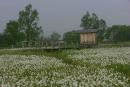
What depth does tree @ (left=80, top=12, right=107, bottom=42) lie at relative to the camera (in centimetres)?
9981

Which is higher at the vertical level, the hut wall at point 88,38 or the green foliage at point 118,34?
the green foliage at point 118,34

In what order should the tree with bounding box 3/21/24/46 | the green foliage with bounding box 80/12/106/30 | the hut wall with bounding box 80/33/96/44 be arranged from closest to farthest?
1. the hut wall with bounding box 80/33/96/44
2. the tree with bounding box 3/21/24/46
3. the green foliage with bounding box 80/12/106/30

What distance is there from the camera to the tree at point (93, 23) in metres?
99.8

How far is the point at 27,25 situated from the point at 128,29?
45490 mm

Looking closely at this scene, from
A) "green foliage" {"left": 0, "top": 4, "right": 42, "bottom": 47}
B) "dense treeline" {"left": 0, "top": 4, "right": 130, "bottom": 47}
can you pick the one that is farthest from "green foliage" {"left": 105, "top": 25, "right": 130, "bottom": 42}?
"green foliage" {"left": 0, "top": 4, "right": 42, "bottom": 47}

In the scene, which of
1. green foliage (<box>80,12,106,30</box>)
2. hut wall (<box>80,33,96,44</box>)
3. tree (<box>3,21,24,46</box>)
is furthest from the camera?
green foliage (<box>80,12,106,30</box>)

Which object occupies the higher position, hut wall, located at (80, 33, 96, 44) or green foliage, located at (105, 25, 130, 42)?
green foliage, located at (105, 25, 130, 42)

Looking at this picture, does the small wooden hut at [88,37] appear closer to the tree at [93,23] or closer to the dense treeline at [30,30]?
the dense treeline at [30,30]

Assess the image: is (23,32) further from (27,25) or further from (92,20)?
(92,20)

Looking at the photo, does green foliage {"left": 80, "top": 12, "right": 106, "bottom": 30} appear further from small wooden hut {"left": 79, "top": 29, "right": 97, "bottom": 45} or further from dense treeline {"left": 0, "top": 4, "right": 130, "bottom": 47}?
small wooden hut {"left": 79, "top": 29, "right": 97, "bottom": 45}

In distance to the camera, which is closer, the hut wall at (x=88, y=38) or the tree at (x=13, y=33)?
the hut wall at (x=88, y=38)

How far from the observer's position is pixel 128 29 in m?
117

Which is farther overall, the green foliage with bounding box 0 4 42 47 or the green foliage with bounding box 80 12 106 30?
the green foliage with bounding box 80 12 106 30

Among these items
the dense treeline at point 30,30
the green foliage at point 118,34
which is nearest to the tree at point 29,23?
the dense treeline at point 30,30
